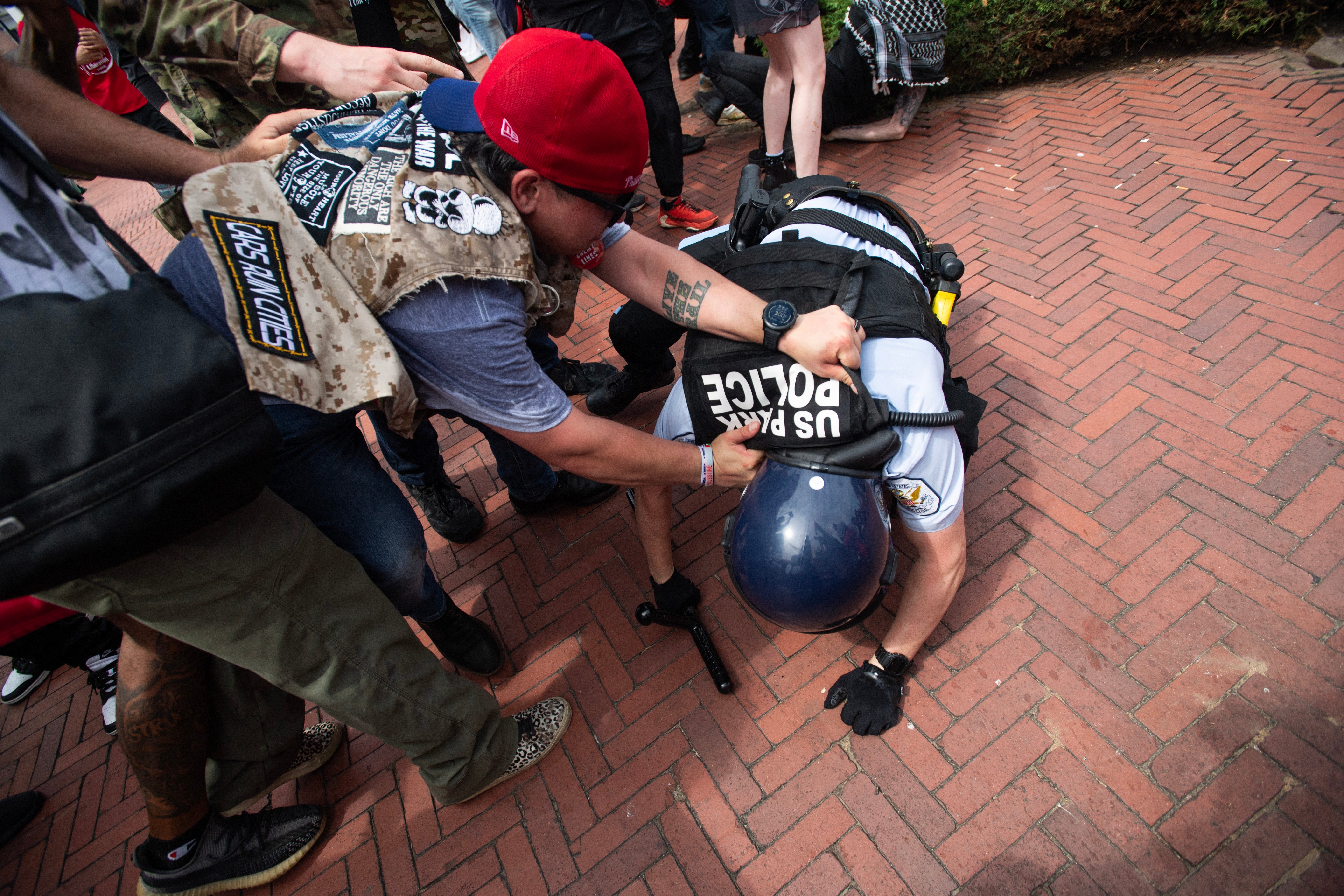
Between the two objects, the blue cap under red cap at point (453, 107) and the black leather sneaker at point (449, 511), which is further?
the black leather sneaker at point (449, 511)

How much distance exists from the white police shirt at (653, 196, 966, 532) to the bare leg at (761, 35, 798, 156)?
8.25 feet

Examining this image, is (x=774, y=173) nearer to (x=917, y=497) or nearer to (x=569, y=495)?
(x=569, y=495)

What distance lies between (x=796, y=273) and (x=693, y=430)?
558 millimetres

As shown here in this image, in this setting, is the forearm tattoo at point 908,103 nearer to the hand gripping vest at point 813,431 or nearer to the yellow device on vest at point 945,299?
the yellow device on vest at point 945,299

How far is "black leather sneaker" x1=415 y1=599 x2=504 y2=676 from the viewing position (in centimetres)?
234

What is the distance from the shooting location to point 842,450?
1675mm

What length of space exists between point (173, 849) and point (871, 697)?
2.15 m

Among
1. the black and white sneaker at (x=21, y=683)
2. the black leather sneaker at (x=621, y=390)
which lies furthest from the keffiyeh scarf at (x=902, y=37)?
the black and white sneaker at (x=21, y=683)

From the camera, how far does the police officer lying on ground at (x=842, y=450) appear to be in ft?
5.42

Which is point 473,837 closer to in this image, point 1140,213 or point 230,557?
point 230,557

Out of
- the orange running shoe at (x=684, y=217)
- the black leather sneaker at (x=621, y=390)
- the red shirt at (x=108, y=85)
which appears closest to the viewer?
the black leather sneaker at (x=621, y=390)

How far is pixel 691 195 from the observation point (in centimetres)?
472

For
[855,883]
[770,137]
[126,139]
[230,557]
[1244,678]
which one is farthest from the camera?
[770,137]

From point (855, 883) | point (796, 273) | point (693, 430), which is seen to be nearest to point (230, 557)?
point (693, 430)
